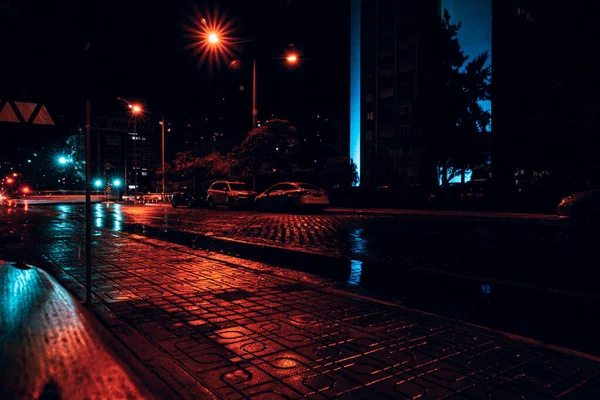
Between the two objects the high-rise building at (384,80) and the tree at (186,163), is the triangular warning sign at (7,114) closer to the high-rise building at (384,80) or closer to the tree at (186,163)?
the tree at (186,163)

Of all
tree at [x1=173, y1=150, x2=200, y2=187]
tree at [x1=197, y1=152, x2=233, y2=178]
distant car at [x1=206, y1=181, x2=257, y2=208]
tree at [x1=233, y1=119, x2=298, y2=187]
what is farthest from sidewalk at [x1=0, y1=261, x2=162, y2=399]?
tree at [x1=173, y1=150, x2=200, y2=187]

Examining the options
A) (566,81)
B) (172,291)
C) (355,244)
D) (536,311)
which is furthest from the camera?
(566,81)

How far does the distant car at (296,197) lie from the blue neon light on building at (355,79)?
41354 mm

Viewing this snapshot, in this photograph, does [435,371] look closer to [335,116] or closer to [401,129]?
[401,129]

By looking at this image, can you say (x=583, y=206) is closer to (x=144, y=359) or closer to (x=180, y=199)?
(x=144, y=359)

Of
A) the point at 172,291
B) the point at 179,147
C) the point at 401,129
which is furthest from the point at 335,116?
the point at 172,291

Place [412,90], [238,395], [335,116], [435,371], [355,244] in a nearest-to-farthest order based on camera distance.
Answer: [238,395], [435,371], [355,244], [412,90], [335,116]

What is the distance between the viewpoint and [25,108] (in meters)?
7.46

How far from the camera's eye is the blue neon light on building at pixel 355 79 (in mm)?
64750

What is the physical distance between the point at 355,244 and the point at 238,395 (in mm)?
A: 8388

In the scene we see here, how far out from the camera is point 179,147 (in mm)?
65625

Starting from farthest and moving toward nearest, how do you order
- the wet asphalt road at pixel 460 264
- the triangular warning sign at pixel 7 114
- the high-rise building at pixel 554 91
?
the high-rise building at pixel 554 91 → the triangular warning sign at pixel 7 114 → the wet asphalt road at pixel 460 264

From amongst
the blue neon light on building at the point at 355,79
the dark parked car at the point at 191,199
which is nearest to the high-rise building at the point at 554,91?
the dark parked car at the point at 191,199

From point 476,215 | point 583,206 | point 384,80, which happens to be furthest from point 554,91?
point 384,80
